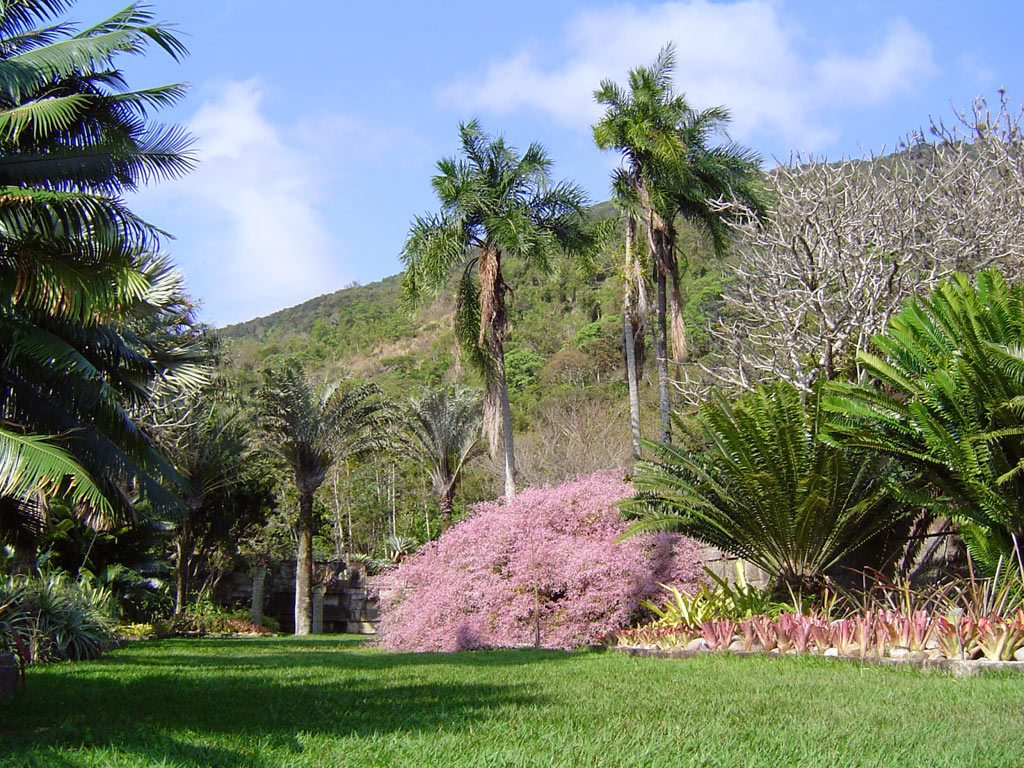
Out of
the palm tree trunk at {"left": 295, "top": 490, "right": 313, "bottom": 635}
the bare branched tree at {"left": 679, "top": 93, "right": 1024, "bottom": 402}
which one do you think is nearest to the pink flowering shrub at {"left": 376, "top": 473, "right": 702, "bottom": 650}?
the bare branched tree at {"left": 679, "top": 93, "right": 1024, "bottom": 402}

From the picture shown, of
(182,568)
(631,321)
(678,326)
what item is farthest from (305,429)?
(678,326)

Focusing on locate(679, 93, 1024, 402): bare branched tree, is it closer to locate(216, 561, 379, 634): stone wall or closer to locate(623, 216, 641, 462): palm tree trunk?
locate(623, 216, 641, 462): palm tree trunk

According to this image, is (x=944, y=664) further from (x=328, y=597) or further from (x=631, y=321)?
(x=328, y=597)

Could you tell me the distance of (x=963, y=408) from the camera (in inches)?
343

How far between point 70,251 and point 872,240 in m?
13.5

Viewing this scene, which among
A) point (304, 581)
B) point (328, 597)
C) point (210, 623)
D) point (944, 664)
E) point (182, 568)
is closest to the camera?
point (944, 664)

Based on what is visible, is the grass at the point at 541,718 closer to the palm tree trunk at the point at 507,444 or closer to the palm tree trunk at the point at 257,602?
the palm tree trunk at the point at 507,444

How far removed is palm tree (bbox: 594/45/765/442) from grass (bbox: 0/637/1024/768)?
468 inches

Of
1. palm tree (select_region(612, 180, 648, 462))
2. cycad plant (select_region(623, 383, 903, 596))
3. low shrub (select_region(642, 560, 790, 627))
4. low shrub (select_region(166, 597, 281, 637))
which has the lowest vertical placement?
low shrub (select_region(166, 597, 281, 637))

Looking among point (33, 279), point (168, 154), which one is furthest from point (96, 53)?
point (33, 279)

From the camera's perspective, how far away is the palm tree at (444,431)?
28.4 meters

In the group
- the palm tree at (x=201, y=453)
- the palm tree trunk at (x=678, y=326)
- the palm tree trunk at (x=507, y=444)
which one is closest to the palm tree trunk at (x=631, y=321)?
the palm tree trunk at (x=678, y=326)

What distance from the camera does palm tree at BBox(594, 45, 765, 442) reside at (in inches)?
746

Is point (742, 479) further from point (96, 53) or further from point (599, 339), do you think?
point (599, 339)
